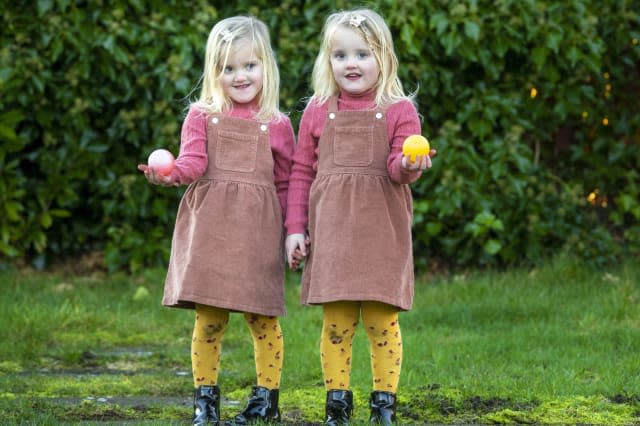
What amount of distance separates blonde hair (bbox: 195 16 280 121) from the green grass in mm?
1100

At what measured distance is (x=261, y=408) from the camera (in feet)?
12.4

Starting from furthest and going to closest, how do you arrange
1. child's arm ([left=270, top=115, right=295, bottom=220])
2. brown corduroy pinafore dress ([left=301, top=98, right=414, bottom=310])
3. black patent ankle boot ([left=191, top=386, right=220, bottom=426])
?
1. child's arm ([left=270, top=115, right=295, bottom=220])
2. black patent ankle boot ([left=191, top=386, right=220, bottom=426])
3. brown corduroy pinafore dress ([left=301, top=98, right=414, bottom=310])

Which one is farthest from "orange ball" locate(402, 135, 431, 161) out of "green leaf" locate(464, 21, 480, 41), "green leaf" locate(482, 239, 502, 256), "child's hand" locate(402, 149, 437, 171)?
"green leaf" locate(482, 239, 502, 256)

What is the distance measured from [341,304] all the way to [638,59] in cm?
401

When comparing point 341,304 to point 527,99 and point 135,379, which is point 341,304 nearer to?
point 135,379

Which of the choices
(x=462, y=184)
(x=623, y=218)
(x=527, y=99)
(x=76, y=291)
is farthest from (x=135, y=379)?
(x=623, y=218)

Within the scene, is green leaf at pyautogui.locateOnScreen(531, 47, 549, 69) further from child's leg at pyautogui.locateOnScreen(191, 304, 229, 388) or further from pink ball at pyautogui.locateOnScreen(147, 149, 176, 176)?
pink ball at pyautogui.locateOnScreen(147, 149, 176, 176)

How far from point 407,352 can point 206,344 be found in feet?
4.73

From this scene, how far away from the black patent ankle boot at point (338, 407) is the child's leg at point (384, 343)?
0.36 feet

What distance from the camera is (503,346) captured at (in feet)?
16.3

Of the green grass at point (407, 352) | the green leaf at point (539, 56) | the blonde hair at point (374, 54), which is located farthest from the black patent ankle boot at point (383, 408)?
the green leaf at point (539, 56)

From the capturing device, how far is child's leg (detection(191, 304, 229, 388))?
3760 mm

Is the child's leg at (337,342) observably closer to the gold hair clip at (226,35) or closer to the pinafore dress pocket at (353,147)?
the pinafore dress pocket at (353,147)

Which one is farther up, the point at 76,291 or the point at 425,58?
the point at 425,58
